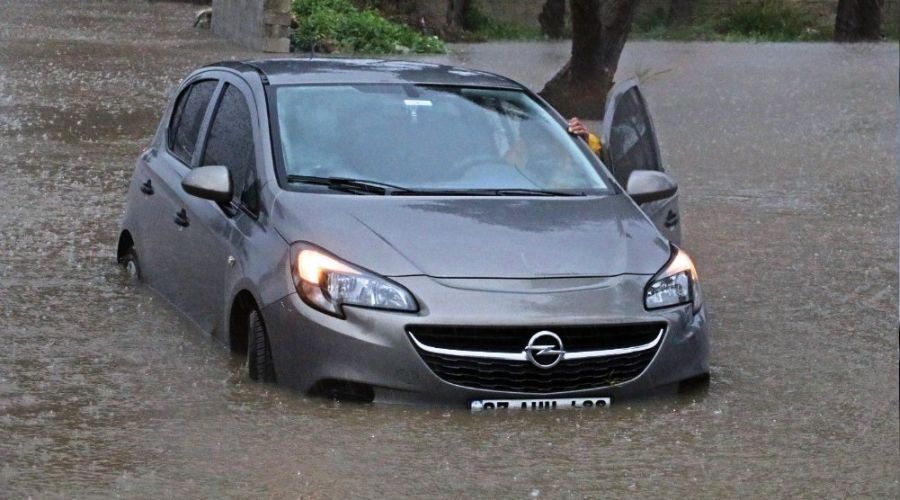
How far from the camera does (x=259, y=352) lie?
7.35 m

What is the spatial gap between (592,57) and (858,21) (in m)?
22.5

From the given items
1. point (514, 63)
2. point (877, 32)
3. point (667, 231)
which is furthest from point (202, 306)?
point (877, 32)

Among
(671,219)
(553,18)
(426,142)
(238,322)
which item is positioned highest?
(426,142)

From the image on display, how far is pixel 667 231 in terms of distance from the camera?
30.5ft

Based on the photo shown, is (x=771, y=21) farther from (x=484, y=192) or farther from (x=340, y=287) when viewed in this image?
(x=340, y=287)

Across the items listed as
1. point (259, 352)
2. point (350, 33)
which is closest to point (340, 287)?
point (259, 352)

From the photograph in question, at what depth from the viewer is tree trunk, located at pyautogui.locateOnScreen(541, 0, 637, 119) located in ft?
70.7

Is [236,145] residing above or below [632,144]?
above

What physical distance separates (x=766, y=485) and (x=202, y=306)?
302cm

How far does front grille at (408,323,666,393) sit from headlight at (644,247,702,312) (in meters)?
0.15

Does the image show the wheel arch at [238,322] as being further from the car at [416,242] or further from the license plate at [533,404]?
the license plate at [533,404]

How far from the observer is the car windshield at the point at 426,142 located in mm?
7996

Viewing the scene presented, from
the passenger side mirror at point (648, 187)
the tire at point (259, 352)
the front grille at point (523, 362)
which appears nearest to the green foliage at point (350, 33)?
the passenger side mirror at point (648, 187)

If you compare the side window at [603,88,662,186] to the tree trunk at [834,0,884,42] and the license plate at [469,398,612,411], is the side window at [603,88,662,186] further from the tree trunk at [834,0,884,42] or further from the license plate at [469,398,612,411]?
the tree trunk at [834,0,884,42]
